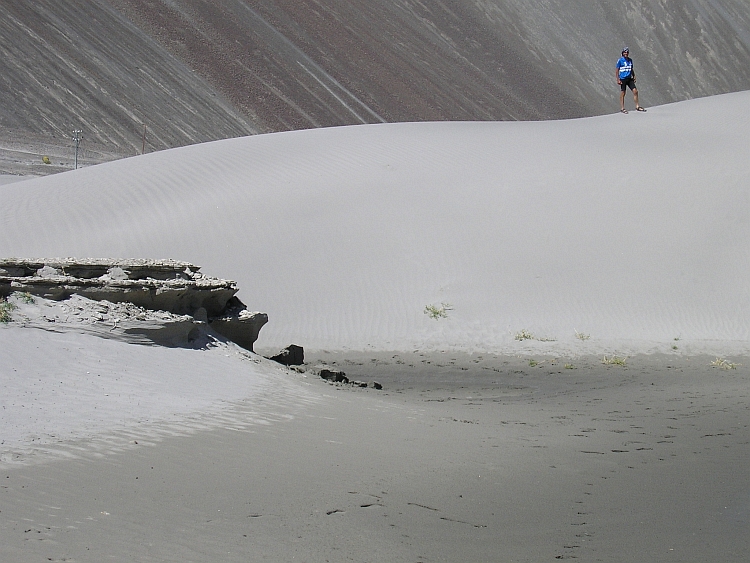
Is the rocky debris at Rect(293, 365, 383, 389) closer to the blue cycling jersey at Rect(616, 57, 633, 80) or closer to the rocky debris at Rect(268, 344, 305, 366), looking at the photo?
the rocky debris at Rect(268, 344, 305, 366)

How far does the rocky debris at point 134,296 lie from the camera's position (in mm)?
8414

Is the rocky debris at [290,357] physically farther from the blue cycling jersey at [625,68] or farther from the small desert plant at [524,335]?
the blue cycling jersey at [625,68]

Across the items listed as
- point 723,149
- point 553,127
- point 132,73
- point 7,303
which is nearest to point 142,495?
point 7,303

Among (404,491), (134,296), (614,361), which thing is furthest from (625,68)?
(404,491)

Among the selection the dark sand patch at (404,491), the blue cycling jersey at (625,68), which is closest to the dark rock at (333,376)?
the dark sand patch at (404,491)

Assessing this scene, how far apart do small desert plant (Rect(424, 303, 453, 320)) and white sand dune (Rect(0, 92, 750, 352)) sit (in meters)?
0.09

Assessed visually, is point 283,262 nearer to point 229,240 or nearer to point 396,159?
point 229,240

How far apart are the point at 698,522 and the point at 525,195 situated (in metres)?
10.7

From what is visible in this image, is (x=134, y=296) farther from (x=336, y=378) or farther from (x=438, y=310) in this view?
(x=438, y=310)

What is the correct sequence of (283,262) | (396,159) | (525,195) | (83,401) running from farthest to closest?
(396,159)
(525,195)
(283,262)
(83,401)

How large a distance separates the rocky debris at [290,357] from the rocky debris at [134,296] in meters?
0.35

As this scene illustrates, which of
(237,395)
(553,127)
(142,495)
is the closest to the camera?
(142,495)

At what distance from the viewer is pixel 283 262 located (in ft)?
45.7

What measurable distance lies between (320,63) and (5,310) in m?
44.3
